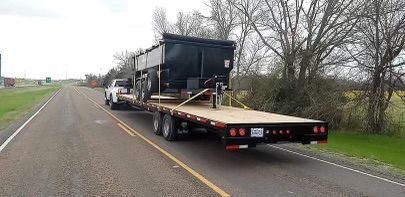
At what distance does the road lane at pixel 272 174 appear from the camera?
7352 millimetres

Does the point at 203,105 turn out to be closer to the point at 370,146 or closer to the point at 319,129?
the point at 370,146

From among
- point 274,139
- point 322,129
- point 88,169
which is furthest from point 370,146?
point 88,169

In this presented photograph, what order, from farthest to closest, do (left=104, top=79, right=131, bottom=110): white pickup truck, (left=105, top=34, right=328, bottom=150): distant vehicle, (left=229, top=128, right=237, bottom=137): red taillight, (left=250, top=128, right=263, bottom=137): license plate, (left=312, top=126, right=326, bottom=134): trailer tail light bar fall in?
(left=104, top=79, right=131, bottom=110): white pickup truck < (left=312, top=126, right=326, bottom=134): trailer tail light bar < (left=105, top=34, right=328, bottom=150): distant vehicle < (left=250, top=128, right=263, bottom=137): license plate < (left=229, top=128, right=237, bottom=137): red taillight

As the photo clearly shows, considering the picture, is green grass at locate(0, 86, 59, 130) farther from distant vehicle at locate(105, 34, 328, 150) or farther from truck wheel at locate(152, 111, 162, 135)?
truck wheel at locate(152, 111, 162, 135)

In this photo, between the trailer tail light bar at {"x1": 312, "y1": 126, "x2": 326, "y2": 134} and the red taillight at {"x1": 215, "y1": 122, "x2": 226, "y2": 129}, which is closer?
the red taillight at {"x1": 215, "y1": 122, "x2": 226, "y2": 129}

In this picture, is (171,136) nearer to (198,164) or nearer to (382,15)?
(198,164)

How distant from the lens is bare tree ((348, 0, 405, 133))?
626 inches

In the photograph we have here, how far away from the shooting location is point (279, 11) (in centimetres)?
2283

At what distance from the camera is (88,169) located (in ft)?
28.7

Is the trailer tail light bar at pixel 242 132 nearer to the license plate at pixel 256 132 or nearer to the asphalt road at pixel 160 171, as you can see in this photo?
the license plate at pixel 256 132

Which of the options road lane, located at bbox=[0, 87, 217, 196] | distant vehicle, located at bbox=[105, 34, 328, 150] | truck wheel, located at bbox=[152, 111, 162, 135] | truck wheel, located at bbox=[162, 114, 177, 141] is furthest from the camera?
truck wheel, located at bbox=[152, 111, 162, 135]

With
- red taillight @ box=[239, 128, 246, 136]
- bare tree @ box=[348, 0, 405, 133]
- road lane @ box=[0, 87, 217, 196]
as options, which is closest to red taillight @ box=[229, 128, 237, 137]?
red taillight @ box=[239, 128, 246, 136]

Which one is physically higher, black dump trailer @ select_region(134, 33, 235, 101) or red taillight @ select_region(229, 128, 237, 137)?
black dump trailer @ select_region(134, 33, 235, 101)

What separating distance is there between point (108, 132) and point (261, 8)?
13.5 m
